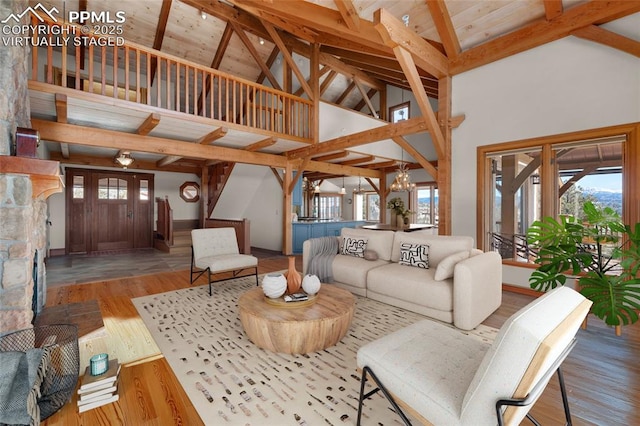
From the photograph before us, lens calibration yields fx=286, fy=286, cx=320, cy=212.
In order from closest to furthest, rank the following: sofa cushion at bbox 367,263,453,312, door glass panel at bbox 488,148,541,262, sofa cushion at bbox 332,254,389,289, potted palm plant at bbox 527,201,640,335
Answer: potted palm plant at bbox 527,201,640,335 < sofa cushion at bbox 367,263,453,312 < sofa cushion at bbox 332,254,389,289 < door glass panel at bbox 488,148,541,262

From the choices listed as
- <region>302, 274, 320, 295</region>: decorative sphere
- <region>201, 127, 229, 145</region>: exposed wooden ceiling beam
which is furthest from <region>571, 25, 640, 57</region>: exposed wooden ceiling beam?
<region>201, 127, 229, 145</region>: exposed wooden ceiling beam

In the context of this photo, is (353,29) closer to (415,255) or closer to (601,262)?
(415,255)

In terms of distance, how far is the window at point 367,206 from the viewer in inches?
452

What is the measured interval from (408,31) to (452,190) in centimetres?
242

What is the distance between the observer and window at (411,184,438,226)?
29.2 ft

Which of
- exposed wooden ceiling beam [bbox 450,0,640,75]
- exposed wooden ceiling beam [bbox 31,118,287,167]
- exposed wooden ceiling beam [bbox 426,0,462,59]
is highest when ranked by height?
exposed wooden ceiling beam [bbox 426,0,462,59]

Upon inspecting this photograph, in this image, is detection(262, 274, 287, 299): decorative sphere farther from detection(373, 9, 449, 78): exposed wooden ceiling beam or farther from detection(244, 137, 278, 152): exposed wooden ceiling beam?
detection(244, 137, 278, 152): exposed wooden ceiling beam

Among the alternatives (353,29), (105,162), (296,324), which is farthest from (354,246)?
(105,162)

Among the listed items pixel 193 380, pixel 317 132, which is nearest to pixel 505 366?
pixel 193 380

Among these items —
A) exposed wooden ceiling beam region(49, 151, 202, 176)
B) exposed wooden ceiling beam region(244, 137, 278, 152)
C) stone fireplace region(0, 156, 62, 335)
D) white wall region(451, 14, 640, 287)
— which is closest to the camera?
stone fireplace region(0, 156, 62, 335)

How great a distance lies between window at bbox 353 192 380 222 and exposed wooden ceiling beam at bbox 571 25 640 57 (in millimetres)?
8218

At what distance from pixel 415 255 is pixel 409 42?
2.60 meters

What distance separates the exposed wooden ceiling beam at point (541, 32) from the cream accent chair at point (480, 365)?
3.67 meters

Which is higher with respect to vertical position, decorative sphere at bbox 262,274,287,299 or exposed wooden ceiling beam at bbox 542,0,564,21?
exposed wooden ceiling beam at bbox 542,0,564,21
